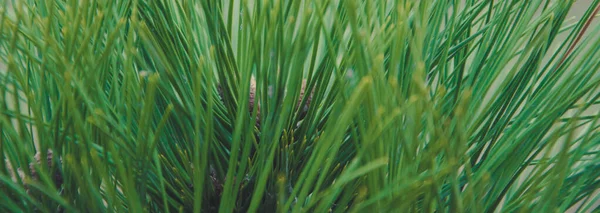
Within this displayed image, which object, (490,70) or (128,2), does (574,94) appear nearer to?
(490,70)

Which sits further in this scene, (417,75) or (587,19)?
(587,19)

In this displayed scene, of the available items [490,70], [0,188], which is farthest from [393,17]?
[0,188]

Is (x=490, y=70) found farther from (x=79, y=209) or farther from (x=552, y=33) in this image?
(x=79, y=209)

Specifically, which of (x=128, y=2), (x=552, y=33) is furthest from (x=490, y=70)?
(x=128, y=2)

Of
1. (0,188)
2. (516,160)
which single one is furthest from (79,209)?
(516,160)

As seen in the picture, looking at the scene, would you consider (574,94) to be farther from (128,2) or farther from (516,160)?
(128,2)
